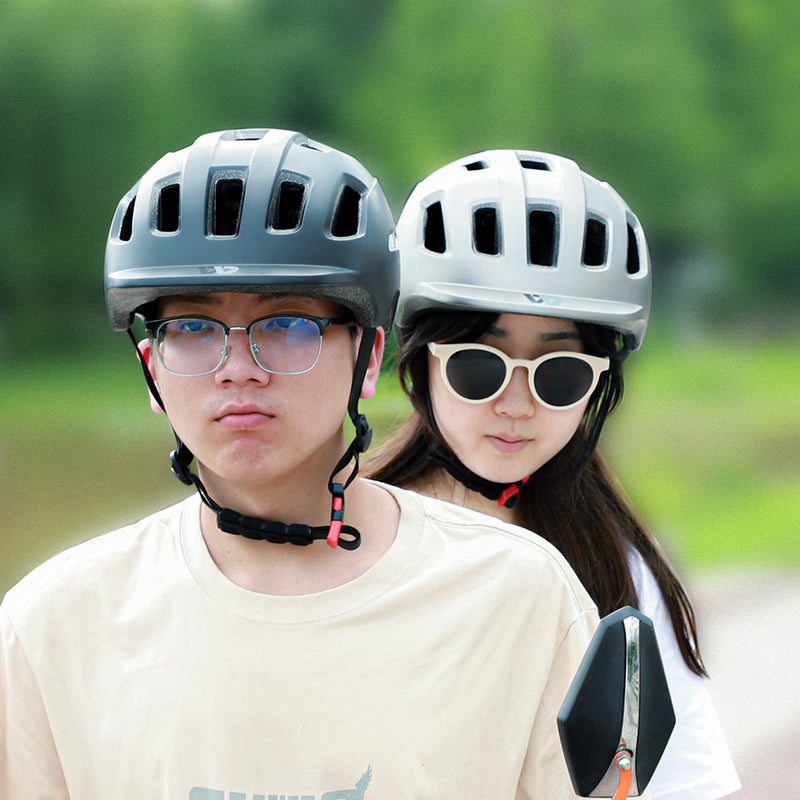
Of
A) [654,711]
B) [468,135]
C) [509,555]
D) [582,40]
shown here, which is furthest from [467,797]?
[582,40]

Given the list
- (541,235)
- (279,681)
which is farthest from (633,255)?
(279,681)

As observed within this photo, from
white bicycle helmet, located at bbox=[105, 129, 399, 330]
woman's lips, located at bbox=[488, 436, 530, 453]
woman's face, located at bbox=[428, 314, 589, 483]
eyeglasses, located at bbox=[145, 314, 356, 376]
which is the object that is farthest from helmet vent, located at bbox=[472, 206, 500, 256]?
eyeglasses, located at bbox=[145, 314, 356, 376]

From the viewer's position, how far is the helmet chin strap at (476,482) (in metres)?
4.04

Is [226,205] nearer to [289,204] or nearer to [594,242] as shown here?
[289,204]

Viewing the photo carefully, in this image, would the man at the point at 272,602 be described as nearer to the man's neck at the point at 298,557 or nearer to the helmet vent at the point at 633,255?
the man's neck at the point at 298,557

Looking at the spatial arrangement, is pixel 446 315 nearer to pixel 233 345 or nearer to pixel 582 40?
pixel 233 345

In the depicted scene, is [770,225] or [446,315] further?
[770,225]

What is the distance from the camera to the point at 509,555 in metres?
2.73

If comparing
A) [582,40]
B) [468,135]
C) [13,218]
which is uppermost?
[582,40]

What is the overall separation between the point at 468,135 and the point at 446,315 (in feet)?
51.9

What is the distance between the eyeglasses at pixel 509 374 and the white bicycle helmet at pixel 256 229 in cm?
102

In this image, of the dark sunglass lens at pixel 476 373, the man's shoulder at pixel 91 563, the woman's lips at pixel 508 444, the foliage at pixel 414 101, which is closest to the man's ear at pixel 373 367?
the man's shoulder at pixel 91 563

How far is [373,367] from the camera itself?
287 cm

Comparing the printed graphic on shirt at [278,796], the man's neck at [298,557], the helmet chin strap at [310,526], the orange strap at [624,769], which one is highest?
the helmet chin strap at [310,526]
